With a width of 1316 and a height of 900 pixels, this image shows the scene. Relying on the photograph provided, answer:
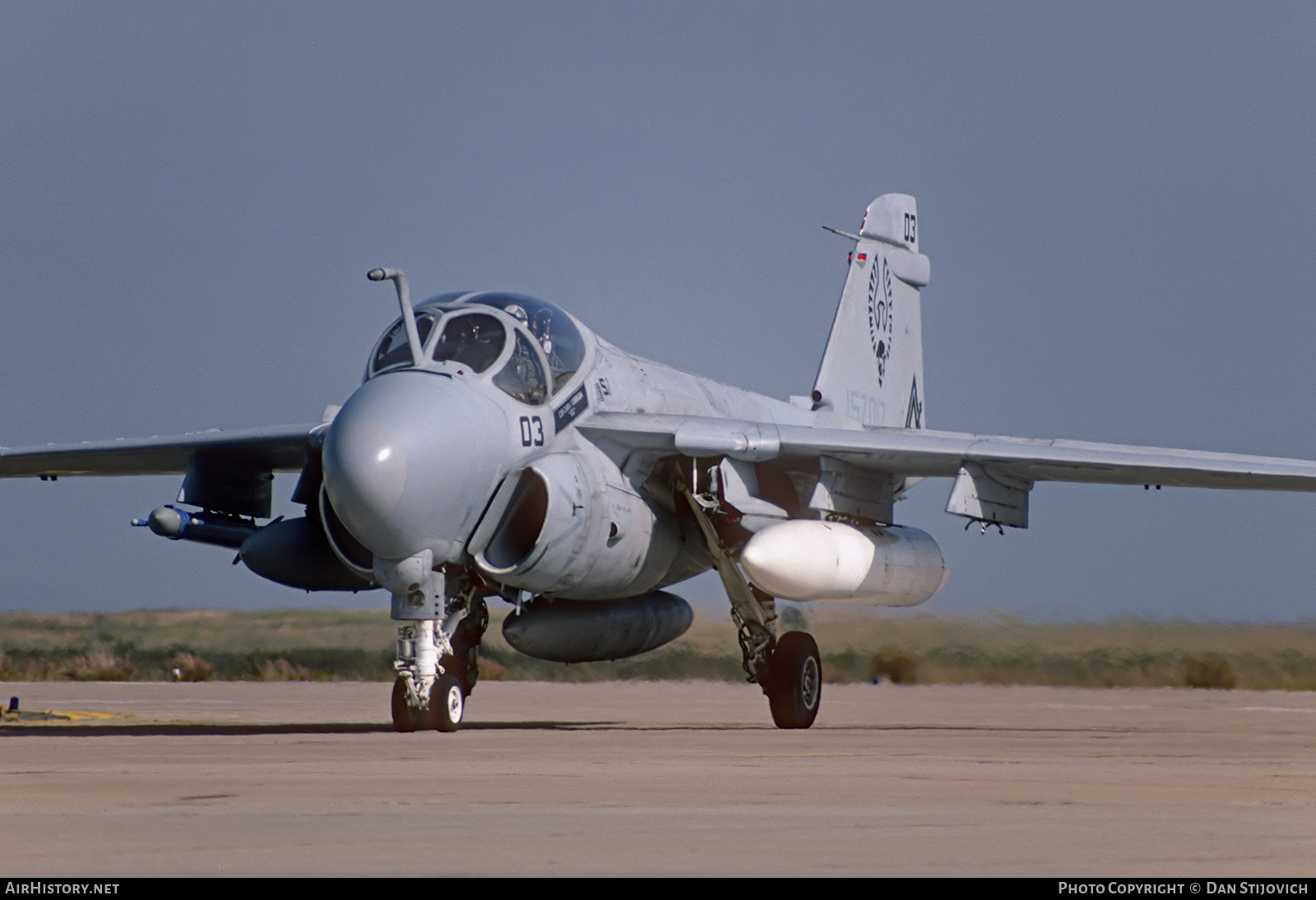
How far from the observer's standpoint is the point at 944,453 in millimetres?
13359

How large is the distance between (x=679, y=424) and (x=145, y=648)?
15.7 metres

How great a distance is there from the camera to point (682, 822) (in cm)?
592

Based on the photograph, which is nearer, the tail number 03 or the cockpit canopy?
the cockpit canopy

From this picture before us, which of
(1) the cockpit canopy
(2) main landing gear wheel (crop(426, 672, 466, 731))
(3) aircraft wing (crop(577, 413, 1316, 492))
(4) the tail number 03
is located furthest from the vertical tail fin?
(2) main landing gear wheel (crop(426, 672, 466, 731))

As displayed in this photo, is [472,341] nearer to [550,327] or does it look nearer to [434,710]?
[550,327]

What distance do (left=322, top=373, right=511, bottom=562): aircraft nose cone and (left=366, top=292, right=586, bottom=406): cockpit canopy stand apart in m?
0.41

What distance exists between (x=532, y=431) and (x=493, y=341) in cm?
69

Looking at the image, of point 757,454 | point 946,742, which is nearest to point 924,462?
point 757,454

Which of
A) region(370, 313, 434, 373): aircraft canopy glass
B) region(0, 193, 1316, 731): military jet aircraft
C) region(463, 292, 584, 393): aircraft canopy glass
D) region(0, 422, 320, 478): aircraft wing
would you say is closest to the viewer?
region(0, 193, 1316, 731): military jet aircraft

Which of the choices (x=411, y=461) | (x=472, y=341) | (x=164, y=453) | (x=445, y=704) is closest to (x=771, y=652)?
(x=445, y=704)

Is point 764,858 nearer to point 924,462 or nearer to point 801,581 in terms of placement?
point 801,581

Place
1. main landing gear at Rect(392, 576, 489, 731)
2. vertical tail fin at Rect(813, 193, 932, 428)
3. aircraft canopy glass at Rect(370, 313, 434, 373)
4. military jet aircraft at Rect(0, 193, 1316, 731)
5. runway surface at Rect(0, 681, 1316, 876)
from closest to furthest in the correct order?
runway surface at Rect(0, 681, 1316, 876)
military jet aircraft at Rect(0, 193, 1316, 731)
main landing gear at Rect(392, 576, 489, 731)
aircraft canopy glass at Rect(370, 313, 434, 373)
vertical tail fin at Rect(813, 193, 932, 428)

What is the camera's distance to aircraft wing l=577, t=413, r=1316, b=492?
12859mm

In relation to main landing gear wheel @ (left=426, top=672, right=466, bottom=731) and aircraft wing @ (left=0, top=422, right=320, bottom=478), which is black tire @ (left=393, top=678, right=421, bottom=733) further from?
aircraft wing @ (left=0, top=422, right=320, bottom=478)
